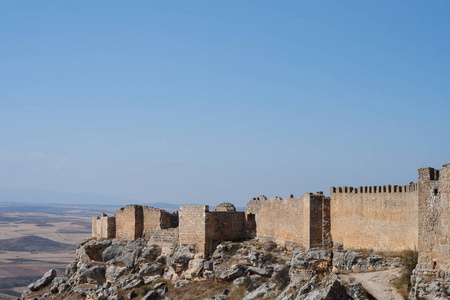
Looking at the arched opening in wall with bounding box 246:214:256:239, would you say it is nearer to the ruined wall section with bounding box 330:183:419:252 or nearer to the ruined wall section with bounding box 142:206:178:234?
the ruined wall section with bounding box 142:206:178:234

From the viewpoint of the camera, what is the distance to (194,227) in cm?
4450

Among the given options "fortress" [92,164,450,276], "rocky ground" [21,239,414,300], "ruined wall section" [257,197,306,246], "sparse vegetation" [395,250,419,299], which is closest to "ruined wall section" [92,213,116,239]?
"fortress" [92,164,450,276]

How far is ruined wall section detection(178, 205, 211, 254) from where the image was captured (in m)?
44.1

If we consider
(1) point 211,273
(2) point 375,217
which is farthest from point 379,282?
(1) point 211,273

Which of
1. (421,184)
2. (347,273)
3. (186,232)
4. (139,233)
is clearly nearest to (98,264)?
(139,233)

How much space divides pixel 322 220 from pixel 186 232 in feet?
35.5

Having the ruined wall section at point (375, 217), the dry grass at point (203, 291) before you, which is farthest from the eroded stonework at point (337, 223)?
the dry grass at point (203, 291)

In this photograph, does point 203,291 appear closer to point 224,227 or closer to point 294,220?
point 224,227

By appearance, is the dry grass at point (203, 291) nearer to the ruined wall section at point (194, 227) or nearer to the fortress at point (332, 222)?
the ruined wall section at point (194, 227)

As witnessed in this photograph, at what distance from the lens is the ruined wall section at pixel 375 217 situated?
3172 cm

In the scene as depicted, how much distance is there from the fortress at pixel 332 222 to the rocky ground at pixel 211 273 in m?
0.97

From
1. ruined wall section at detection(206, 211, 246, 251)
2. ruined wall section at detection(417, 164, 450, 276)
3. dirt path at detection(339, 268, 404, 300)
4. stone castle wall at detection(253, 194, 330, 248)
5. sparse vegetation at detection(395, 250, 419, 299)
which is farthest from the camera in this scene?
ruined wall section at detection(206, 211, 246, 251)

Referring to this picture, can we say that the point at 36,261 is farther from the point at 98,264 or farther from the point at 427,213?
the point at 427,213

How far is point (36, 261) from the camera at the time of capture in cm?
14938
